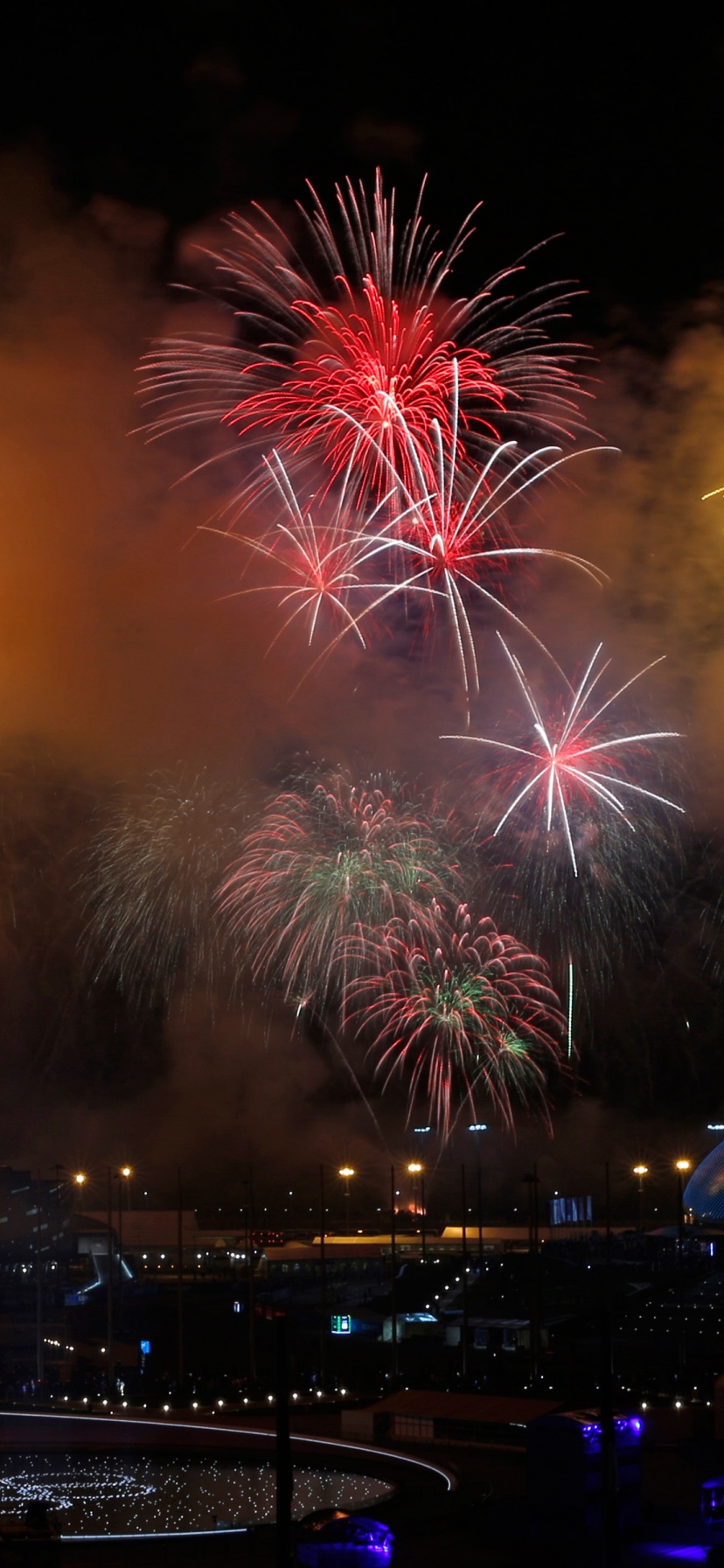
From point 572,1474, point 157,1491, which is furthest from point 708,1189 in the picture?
point 572,1474

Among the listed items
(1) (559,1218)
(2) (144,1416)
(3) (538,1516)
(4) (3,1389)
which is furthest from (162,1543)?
(1) (559,1218)

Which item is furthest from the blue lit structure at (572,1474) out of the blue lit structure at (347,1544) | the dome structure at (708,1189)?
the dome structure at (708,1189)

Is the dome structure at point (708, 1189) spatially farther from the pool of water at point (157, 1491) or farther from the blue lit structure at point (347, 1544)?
the blue lit structure at point (347, 1544)

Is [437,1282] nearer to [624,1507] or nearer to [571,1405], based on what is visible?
[571,1405]

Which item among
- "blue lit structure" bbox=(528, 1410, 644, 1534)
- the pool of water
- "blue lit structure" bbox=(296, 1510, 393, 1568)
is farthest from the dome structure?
"blue lit structure" bbox=(296, 1510, 393, 1568)

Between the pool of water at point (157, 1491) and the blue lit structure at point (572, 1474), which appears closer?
the blue lit structure at point (572, 1474)

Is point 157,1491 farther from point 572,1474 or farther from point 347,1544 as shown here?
point 347,1544
